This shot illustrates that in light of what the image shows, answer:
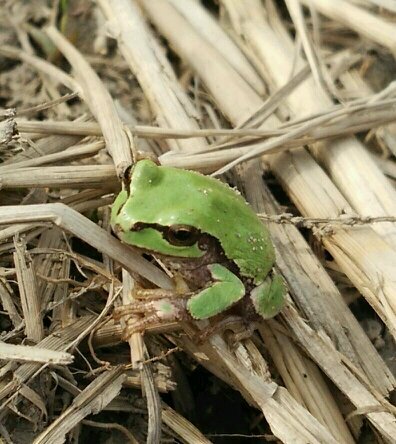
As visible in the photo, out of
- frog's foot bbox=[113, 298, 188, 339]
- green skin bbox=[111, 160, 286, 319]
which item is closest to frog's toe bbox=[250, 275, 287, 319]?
green skin bbox=[111, 160, 286, 319]

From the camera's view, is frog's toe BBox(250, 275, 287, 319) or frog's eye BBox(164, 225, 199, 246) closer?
frog's eye BBox(164, 225, 199, 246)

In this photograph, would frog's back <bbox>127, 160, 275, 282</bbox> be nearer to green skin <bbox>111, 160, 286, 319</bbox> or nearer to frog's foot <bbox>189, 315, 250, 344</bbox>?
green skin <bbox>111, 160, 286, 319</bbox>

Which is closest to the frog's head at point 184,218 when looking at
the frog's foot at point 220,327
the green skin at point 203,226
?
the green skin at point 203,226

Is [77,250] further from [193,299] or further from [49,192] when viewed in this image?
[193,299]

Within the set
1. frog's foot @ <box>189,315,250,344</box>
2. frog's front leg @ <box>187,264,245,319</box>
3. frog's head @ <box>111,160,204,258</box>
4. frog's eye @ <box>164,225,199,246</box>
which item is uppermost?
frog's head @ <box>111,160,204,258</box>

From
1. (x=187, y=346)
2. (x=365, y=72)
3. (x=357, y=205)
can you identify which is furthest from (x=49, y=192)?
(x=365, y=72)

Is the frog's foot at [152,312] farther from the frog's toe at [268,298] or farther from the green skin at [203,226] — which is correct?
the frog's toe at [268,298]
